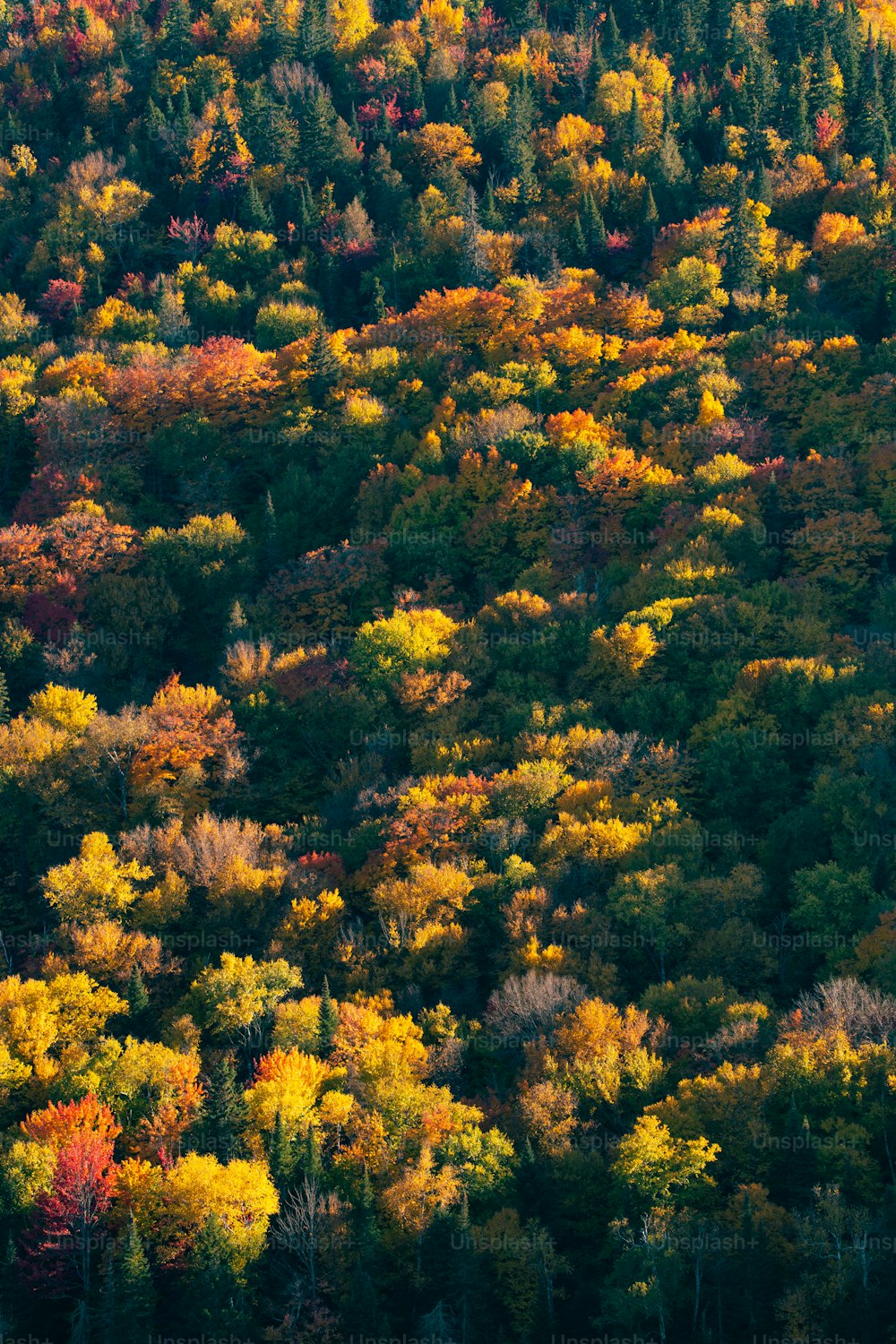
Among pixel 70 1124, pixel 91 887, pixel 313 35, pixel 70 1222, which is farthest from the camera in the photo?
pixel 313 35

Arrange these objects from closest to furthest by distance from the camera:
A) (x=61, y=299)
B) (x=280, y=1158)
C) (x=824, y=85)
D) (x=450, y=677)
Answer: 1. (x=280, y=1158)
2. (x=450, y=677)
3. (x=61, y=299)
4. (x=824, y=85)

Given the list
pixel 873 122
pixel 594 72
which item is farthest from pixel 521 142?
pixel 873 122

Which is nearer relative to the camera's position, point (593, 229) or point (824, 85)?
point (593, 229)

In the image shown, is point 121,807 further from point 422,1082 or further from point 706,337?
point 706,337

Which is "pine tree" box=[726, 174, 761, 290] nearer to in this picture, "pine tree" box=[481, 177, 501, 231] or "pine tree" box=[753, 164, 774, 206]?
"pine tree" box=[753, 164, 774, 206]

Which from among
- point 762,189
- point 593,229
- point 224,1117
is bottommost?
point 224,1117

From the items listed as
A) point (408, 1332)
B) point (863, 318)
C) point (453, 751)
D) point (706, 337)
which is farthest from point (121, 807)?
point (863, 318)

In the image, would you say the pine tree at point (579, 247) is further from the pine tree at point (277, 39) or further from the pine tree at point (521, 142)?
the pine tree at point (277, 39)

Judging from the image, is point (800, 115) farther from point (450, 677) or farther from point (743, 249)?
point (450, 677)

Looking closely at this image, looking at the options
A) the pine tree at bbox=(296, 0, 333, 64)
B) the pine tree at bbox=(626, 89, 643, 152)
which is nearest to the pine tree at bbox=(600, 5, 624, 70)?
the pine tree at bbox=(626, 89, 643, 152)

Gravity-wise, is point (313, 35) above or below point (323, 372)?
above
